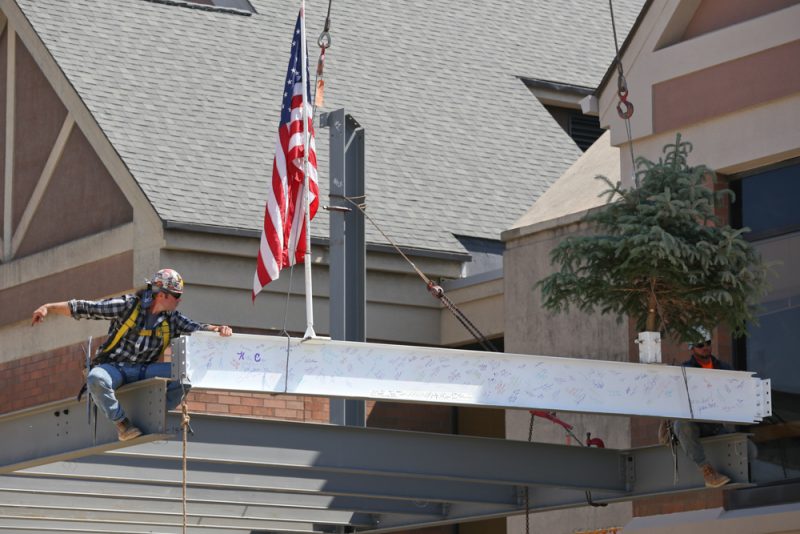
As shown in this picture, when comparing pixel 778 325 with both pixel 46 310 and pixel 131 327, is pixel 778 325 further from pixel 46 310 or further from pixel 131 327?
pixel 46 310

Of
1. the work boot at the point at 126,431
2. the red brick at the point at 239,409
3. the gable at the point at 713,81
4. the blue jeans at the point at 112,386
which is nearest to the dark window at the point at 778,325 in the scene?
the gable at the point at 713,81

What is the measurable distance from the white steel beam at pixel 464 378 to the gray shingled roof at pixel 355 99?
25.9 feet

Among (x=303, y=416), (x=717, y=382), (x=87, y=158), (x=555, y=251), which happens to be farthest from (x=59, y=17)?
(x=717, y=382)

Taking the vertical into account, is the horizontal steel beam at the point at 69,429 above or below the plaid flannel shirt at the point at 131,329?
below

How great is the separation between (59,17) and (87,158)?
2.33m

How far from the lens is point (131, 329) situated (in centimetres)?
1392

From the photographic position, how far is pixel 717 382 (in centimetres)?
1474

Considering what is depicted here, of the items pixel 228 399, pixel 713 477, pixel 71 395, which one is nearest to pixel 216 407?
pixel 228 399

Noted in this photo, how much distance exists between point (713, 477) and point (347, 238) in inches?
221

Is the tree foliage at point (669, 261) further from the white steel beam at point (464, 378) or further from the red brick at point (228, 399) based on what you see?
the red brick at point (228, 399)

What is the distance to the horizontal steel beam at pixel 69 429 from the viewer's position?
13.5 metres

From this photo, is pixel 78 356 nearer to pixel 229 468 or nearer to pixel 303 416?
pixel 303 416

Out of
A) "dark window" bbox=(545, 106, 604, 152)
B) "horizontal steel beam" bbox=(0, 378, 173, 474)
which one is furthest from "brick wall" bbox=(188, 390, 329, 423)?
"dark window" bbox=(545, 106, 604, 152)

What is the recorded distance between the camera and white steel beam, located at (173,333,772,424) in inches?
520
